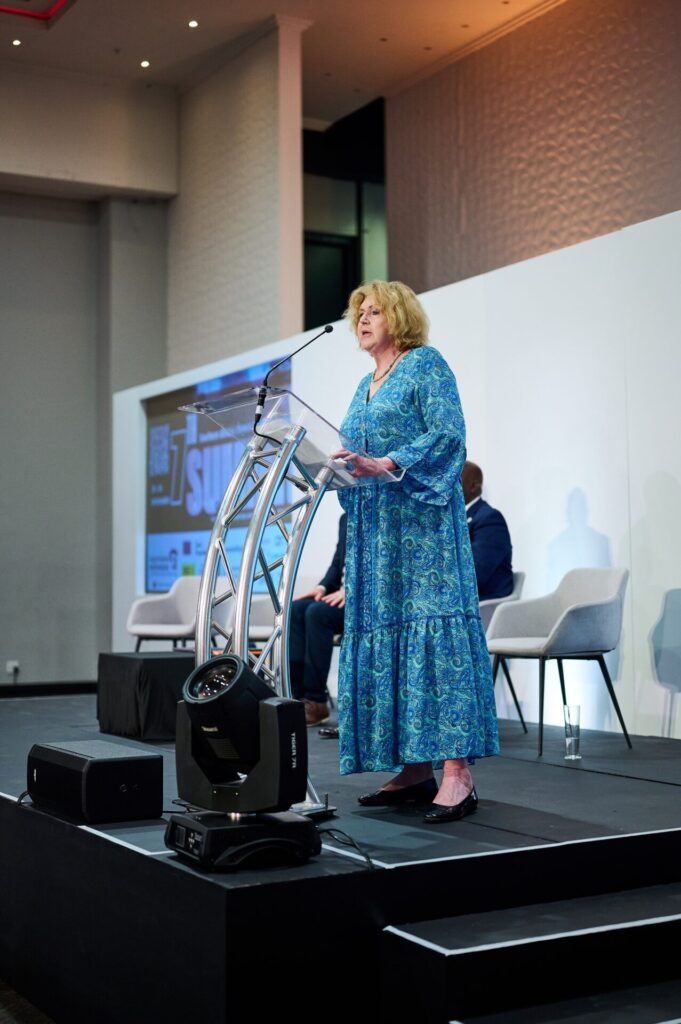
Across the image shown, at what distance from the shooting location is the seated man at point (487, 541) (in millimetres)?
5180

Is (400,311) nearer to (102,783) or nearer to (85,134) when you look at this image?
(102,783)

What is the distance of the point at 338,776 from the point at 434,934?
147cm

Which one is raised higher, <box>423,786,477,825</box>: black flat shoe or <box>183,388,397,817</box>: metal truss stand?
<box>183,388,397,817</box>: metal truss stand

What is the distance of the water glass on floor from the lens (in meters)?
4.20

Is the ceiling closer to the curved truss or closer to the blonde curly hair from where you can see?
the blonde curly hair

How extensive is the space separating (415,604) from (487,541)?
2182 mm

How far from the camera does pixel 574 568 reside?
5289 mm

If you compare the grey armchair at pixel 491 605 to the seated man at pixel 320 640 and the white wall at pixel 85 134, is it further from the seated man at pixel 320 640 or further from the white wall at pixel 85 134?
the white wall at pixel 85 134

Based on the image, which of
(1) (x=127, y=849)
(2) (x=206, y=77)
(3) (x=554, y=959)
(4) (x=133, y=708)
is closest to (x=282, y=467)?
(1) (x=127, y=849)

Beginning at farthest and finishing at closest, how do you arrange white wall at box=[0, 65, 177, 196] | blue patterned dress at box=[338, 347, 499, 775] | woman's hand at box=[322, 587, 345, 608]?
1. white wall at box=[0, 65, 177, 196]
2. woman's hand at box=[322, 587, 345, 608]
3. blue patterned dress at box=[338, 347, 499, 775]

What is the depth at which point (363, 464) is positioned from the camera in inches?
113

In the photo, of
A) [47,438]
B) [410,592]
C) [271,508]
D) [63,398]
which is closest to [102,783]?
[271,508]

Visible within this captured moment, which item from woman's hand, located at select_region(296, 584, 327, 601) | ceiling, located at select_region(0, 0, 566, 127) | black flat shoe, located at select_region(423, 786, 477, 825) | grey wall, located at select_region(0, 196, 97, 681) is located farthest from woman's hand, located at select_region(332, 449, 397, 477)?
grey wall, located at select_region(0, 196, 97, 681)

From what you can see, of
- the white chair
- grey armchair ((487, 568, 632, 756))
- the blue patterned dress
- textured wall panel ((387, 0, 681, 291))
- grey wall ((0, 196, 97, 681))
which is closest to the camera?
the blue patterned dress
